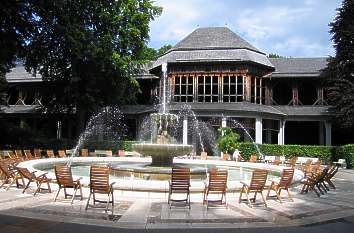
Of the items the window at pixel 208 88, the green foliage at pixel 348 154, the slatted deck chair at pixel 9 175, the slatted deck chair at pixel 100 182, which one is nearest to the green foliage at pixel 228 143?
the green foliage at pixel 348 154

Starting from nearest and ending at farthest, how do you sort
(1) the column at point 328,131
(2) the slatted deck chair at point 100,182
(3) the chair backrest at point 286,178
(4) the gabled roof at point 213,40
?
(2) the slatted deck chair at point 100,182
(3) the chair backrest at point 286,178
(1) the column at point 328,131
(4) the gabled roof at point 213,40

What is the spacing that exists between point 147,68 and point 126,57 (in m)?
9.74

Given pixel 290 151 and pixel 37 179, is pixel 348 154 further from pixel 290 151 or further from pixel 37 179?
pixel 37 179

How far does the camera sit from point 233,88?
4191 centimetres

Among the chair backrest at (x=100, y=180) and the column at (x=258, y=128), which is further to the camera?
the column at (x=258, y=128)

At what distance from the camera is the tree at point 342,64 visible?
3638 cm

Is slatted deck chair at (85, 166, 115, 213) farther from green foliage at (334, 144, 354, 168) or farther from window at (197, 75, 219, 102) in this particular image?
window at (197, 75, 219, 102)

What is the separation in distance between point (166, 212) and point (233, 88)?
31155mm

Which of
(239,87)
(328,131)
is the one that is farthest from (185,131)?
(328,131)

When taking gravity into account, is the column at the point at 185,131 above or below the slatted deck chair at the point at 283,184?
above

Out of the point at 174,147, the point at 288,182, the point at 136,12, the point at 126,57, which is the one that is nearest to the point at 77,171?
the point at 174,147

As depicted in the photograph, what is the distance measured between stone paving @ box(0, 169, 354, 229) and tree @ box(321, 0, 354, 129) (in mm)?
23348

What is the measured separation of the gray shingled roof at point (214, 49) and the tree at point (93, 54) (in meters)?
3.51

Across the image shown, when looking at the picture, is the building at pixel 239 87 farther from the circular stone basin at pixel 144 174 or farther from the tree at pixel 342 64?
the circular stone basin at pixel 144 174
